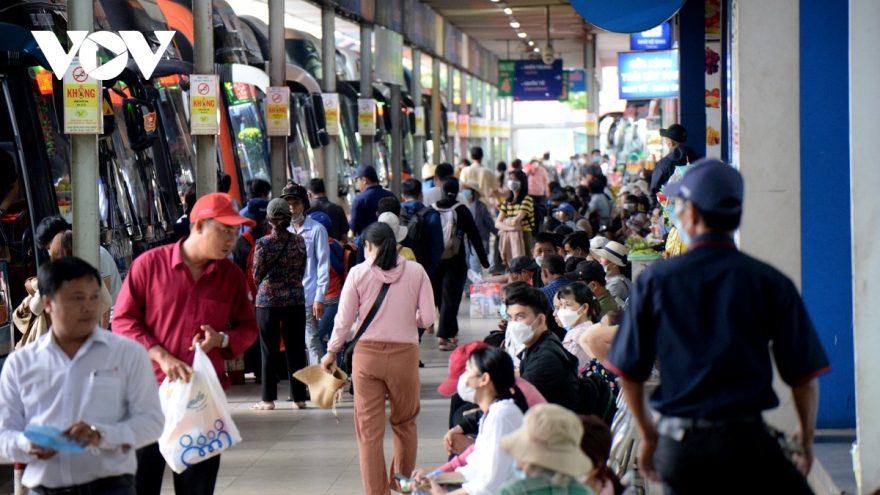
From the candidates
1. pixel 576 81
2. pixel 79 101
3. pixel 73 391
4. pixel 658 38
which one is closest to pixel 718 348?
pixel 73 391

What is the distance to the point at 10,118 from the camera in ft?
31.8

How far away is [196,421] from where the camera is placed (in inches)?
209

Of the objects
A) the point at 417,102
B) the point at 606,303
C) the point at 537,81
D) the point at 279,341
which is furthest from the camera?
the point at 537,81

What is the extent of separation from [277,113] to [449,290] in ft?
10.1

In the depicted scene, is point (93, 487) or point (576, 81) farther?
point (576, 81)

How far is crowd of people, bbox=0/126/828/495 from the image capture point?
3.66 metres

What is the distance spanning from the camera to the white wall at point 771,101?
745 centimetres

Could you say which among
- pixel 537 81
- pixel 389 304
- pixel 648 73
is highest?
pixel 537 81

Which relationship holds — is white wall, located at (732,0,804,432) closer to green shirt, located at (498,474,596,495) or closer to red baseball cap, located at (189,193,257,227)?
red baseball cap, located at (189,193,257,227)

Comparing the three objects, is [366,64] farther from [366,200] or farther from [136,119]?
[136,119]

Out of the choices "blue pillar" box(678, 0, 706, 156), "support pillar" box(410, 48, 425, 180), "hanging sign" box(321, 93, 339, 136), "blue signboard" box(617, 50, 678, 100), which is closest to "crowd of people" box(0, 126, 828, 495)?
"blue pillar" box(678, 0, 706, 156)

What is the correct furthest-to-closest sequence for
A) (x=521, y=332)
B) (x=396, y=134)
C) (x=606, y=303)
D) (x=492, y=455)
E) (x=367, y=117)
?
(x=396, y=134) < (x=367, y=117) < (x=606, y=303) < (x=521, y=332) < (x=492, y=455)

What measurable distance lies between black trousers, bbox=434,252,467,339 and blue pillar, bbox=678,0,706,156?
3888 millimetres

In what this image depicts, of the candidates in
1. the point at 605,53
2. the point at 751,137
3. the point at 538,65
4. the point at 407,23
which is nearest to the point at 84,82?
the point at 751,137
